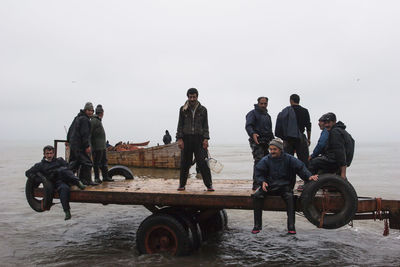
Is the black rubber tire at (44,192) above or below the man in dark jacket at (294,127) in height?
below

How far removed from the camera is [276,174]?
503 cm

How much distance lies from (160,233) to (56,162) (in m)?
2.40

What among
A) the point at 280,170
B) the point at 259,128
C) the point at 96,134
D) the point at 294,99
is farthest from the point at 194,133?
the point at 96,134

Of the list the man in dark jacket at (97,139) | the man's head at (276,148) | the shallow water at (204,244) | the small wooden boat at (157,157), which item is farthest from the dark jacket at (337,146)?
the small wooden boat at (157,157)

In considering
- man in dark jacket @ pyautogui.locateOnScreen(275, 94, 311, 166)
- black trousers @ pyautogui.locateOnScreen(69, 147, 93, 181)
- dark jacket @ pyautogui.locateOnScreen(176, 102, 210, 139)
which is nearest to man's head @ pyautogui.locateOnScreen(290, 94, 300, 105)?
man in dark jacket @ pyautogui.locateOnScreen(275, 94, 311, 166)

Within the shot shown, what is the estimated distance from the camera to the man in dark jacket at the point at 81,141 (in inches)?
264

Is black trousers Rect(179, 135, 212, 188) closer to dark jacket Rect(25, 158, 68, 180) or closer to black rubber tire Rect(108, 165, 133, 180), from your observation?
dark jacket Rect(25, 158, 68, 180)

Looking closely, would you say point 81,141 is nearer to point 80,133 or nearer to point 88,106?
point 80,133

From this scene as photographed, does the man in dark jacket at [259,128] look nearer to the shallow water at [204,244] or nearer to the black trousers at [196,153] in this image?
the black trousers at [196,153]

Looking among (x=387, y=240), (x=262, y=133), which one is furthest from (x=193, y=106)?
(x=387, y=240)

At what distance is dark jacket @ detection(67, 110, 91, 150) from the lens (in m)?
6.70

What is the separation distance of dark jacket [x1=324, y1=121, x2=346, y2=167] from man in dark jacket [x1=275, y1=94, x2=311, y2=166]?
74 cm

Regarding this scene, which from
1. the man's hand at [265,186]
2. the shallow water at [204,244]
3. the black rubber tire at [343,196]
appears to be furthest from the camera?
the shallow water at [204,244]

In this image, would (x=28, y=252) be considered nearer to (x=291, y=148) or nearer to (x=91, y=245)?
(x=91, y=245)
